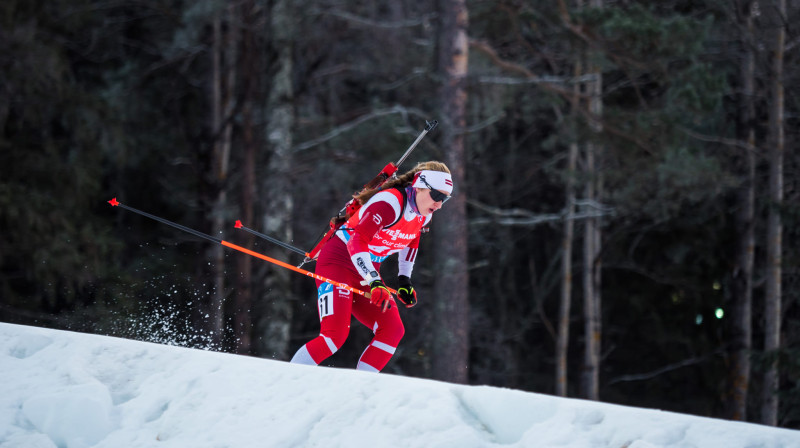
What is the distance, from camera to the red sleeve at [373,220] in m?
4.89

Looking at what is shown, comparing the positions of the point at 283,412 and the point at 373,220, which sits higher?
the point at 373,220

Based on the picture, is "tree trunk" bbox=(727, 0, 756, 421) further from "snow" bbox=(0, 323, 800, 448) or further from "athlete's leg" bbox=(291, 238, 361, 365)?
"snow" bbox=(0, 323, 800, 448)

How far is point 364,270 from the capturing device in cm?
491

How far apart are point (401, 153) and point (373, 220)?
8.32 m

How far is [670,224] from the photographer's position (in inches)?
698

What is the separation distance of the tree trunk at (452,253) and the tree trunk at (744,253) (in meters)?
6.61

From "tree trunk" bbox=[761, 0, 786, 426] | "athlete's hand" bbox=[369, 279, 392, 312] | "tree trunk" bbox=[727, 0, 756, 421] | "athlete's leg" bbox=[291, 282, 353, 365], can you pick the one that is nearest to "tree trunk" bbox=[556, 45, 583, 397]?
"tree trunk" bbox=[727, 0, 756, 421]

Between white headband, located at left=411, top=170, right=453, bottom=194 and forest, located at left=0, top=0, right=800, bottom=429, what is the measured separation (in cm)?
493

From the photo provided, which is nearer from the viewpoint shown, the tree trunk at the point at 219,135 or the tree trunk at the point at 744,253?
the tree trunk at the point at 219,135

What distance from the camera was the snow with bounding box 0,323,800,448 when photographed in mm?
3275

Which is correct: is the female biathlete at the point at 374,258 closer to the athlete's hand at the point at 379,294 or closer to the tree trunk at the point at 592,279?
the athlete's hand at the point at 379,294

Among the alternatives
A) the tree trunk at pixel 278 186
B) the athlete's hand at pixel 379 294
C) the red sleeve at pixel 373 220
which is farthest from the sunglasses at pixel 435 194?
the tree trunk at pixel 278 186

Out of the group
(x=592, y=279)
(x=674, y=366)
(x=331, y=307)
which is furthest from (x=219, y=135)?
(x=674, y=366)

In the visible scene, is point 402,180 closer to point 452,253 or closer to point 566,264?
point 452,253
